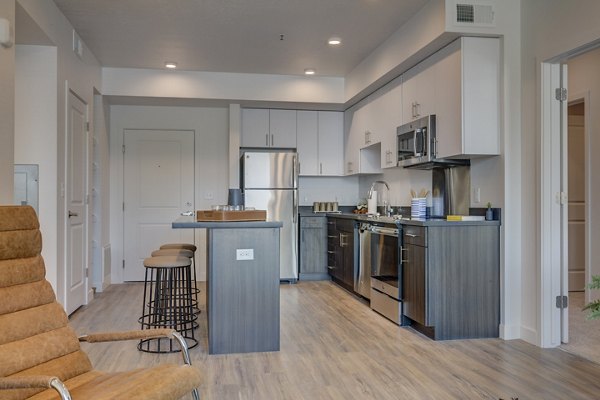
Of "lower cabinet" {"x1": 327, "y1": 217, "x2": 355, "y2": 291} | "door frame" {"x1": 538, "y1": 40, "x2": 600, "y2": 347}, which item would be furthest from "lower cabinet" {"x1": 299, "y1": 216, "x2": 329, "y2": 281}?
"door frame" {"x1": 538, "y1": 40, "x2": 600, "y2": 347}

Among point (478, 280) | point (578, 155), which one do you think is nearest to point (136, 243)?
point (478, 280)

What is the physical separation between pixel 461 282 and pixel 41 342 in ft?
9.52

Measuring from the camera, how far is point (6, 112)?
3.06 metres

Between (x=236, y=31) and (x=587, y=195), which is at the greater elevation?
(x=236, y=31)

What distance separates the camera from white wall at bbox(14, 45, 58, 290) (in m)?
3.99

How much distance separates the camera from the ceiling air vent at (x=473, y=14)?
366 cm

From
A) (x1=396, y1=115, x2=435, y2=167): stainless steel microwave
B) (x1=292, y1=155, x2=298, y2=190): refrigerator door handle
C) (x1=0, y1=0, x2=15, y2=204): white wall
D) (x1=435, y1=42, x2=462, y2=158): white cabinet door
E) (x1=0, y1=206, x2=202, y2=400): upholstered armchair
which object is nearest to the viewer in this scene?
(x1=0, y1=206, x2=202, y2=400): upholstered armchair

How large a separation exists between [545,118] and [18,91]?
4093 millimetres

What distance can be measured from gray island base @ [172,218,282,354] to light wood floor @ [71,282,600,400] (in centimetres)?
12

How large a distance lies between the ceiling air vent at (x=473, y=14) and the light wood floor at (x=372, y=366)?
7.88 feet

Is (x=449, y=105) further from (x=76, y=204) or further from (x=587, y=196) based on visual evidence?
(x=76, y=204)

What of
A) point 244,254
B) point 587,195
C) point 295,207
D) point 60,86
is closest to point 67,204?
point 60,86

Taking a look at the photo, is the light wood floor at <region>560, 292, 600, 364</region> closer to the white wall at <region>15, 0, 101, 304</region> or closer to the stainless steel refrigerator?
the stainless steel refrigerator

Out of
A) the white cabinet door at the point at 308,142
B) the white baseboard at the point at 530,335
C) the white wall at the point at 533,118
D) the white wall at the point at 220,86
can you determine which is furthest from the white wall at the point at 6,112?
the white cabinet door at the point at 308,142
